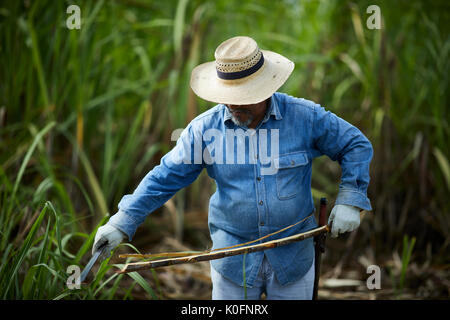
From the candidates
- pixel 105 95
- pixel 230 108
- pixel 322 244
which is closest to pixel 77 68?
pixel 105 95

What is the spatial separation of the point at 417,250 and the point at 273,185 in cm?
173

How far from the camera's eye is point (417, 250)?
2.96 meters

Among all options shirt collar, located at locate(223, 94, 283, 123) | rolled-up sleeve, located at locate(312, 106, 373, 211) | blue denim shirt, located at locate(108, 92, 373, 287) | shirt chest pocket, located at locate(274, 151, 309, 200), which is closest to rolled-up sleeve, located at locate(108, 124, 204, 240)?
blue denim shirt, located at locate(108, 92, 373, 287)

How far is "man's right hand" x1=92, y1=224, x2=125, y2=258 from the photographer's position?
1667 millimetres

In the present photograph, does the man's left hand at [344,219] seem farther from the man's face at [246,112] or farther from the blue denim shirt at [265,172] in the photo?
the man's face at [246,112]

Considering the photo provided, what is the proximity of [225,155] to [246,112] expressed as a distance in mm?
178

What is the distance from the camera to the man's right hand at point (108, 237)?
5.47 feet

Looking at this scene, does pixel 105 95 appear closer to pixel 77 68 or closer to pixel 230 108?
pixel 77 68

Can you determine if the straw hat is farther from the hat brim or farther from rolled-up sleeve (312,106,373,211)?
rolled-up sleeve (312,106,373,211)

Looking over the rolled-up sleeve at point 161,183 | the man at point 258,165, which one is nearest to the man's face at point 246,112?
the man at point 258,165

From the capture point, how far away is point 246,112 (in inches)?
65.4

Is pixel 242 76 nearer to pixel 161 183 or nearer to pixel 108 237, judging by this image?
pixel 161 183

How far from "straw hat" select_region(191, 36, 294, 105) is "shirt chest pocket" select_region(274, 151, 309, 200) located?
265 millimetres

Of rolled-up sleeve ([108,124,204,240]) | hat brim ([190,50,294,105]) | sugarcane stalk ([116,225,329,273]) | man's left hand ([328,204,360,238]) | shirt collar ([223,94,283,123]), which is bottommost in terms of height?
sugarcane stalk ([116,225,329,273])
